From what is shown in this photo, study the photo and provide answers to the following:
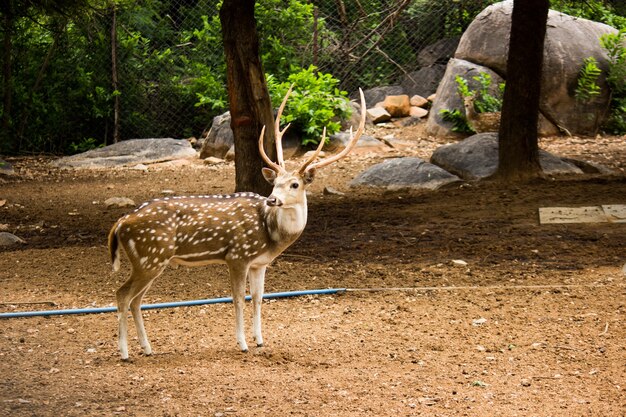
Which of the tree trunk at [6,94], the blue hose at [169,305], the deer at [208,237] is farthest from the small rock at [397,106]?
the deer at [208,237]

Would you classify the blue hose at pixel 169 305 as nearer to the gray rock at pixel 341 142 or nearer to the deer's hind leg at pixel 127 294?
the deer's hind leg at pixel 127 294

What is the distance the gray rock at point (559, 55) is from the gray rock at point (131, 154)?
4745 mm

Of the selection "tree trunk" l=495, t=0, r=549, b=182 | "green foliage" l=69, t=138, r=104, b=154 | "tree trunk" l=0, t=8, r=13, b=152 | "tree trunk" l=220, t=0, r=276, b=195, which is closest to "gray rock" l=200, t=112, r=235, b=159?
"green foliage" l=69, t=138, r=104, b=154

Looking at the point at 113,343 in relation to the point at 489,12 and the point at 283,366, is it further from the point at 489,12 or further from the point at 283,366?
the point at 489,12

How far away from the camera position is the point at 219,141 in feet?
47.6

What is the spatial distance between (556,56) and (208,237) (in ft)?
33.9

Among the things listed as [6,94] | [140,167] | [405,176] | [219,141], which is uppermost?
[6,94]

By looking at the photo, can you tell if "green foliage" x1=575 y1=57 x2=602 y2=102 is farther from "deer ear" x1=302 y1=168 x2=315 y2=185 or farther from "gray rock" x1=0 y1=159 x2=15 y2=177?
"deer ear" x1=302 y1=168 x2=315 y2=185

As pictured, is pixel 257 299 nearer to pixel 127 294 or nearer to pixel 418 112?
pixel 127 294

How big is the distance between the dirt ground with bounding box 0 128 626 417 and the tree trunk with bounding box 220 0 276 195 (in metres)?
1.08

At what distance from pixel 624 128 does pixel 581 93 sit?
908 millimetres

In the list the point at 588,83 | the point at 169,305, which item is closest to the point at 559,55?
the point at 588,83

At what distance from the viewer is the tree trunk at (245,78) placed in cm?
927

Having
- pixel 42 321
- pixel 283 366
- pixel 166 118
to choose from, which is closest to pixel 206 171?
pixel 166 118
